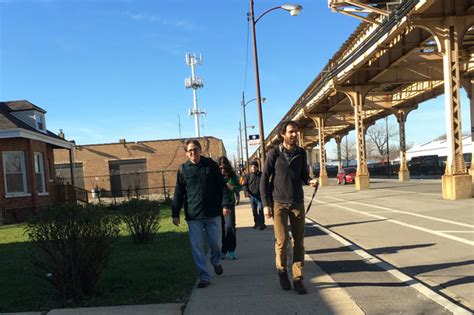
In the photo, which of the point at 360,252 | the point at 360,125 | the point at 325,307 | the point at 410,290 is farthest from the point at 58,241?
the point at 360,125

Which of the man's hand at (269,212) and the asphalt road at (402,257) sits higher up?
the man's hand at (269,212)

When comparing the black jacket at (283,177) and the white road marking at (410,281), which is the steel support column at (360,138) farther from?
the black jacket at (283,177)

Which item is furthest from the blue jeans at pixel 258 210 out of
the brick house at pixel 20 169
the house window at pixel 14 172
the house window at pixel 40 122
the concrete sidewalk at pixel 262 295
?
the house window at pixel 40 122

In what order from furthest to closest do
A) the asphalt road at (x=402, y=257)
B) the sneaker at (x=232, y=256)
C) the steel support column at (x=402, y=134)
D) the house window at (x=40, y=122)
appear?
1. the steel support column at (x=402, y=134)
2. the house window at (x=40, y=122)
3. the sneaker at (x=232, y=256)
4. the asphalt road at (x=402, y=257)

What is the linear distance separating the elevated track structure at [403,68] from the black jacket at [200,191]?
39.1 feet

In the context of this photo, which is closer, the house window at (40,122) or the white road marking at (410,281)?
the white road marking at (410,281)

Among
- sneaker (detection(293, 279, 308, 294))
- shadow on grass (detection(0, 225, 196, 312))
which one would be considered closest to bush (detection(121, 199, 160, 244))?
shadow on grass (detection(0, 225, 196, 312))

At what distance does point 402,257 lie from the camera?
23.7ft

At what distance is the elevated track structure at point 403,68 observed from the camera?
52.4ft

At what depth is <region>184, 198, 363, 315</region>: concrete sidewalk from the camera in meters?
4.75

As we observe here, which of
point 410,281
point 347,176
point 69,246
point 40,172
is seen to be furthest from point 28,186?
point 347,176

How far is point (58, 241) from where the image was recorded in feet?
17.1

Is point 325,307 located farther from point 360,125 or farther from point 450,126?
point 360,125

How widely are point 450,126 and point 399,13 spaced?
4.47 metres
